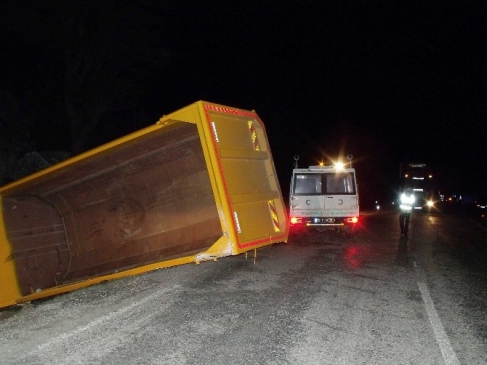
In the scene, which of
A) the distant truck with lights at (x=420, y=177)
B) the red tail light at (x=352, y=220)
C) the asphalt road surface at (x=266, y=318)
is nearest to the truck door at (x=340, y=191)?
the red tail light at (x=352, y=220)

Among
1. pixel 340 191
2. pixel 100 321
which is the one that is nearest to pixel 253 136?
pixel 100 321

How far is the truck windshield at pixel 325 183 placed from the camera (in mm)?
13883

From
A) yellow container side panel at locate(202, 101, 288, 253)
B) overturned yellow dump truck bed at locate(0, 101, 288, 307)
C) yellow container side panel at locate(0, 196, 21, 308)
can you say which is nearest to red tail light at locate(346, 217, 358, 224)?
overturned yellow dump truck bed at locate(0, 101, 288, 307)

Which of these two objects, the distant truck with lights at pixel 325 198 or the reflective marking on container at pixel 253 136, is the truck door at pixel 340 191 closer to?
the distant truck with lights at pixel 325 198

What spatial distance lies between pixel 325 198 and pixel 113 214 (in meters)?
6.95

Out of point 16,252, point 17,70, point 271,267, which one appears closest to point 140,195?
point 16,252

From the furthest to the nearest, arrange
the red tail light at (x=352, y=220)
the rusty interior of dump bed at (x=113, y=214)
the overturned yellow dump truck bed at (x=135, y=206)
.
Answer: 1. the red tail light at (x=352, y=220)
2. the rusty interior of dump bed at (x=113, y=214)
3. the overturned yellow dump truck bed at (x=135, y=206)

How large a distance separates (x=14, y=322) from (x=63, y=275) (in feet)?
9.74

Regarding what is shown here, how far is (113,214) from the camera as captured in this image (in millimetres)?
9023

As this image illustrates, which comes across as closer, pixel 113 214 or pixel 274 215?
pixel 274 215

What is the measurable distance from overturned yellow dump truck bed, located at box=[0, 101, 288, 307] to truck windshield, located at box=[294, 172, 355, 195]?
238 inches

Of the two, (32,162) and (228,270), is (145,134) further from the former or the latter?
(32,162)

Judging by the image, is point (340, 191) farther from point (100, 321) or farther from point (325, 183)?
point (100, 321)

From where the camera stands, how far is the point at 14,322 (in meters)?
5.88
